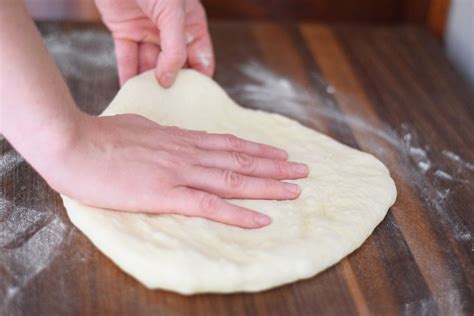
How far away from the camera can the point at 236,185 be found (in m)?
1.05

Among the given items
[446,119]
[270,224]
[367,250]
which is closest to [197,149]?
[270,224]

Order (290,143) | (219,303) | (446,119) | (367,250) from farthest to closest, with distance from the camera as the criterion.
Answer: (446,119) < (290,143) < (367,250) < (219,303)

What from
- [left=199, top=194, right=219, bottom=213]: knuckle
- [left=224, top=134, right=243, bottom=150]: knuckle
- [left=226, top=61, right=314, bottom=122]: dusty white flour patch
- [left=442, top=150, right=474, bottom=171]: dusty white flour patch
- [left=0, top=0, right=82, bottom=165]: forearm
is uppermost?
[left=0, top=0, right=82, bottom=165]: forearm

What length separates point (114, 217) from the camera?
999mm

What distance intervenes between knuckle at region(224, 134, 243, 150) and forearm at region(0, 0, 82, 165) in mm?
258

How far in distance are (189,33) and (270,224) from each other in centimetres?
51

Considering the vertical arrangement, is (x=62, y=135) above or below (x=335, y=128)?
above

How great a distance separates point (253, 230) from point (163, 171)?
0.15m

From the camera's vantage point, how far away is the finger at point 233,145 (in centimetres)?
111

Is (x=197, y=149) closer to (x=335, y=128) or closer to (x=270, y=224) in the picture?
(x=270, y=224)

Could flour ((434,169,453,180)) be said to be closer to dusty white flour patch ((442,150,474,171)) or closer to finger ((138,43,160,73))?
dusty white flour patch ((442,150,474,171))

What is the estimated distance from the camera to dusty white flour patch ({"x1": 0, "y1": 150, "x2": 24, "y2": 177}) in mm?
1145

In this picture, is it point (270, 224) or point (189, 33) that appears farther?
point (189, 33)

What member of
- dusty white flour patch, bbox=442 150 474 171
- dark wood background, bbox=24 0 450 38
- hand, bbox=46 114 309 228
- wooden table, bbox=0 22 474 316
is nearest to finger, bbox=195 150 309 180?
hand, bbox=46 114 309 228
